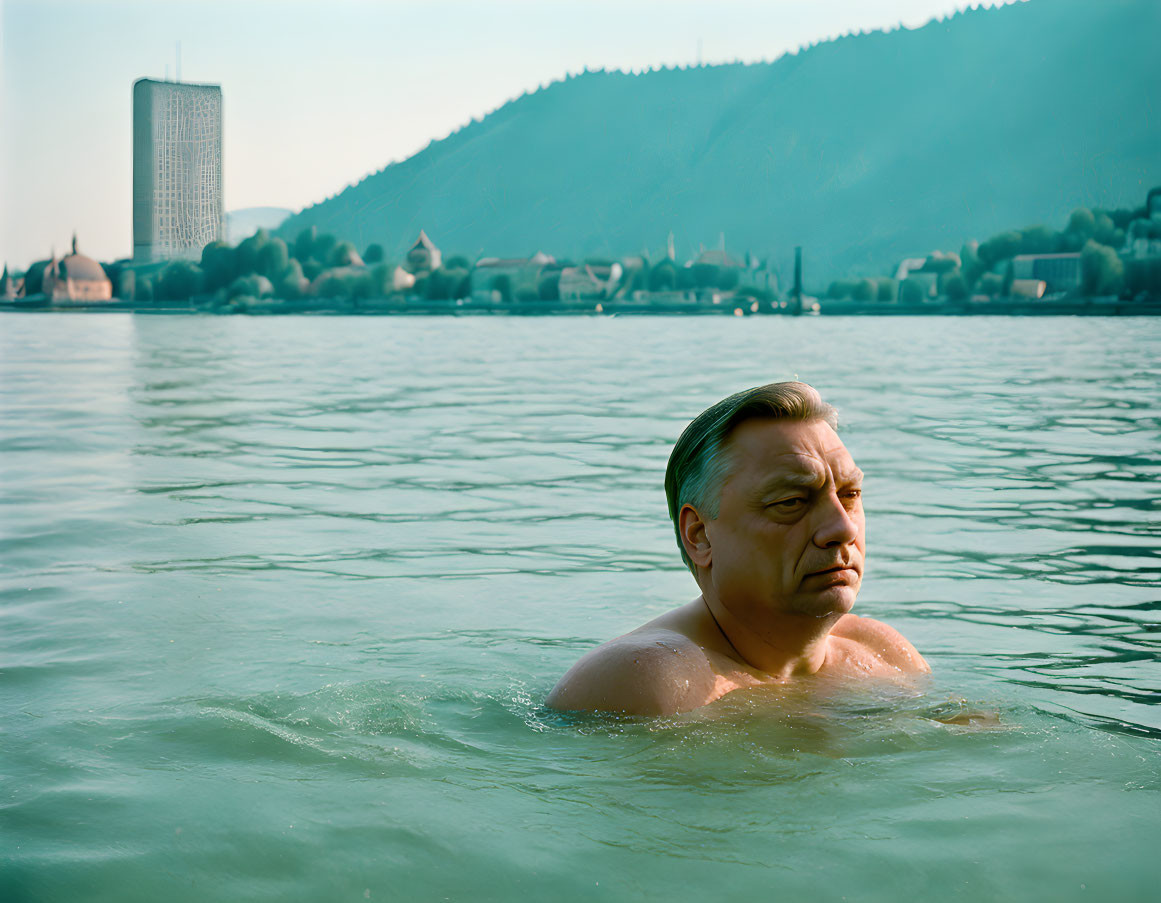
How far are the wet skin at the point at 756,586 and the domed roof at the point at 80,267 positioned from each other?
137m

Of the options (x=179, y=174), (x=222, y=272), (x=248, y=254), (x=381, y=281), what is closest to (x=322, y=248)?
(x=381, y=281)

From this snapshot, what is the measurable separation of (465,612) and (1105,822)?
3569 millimetres

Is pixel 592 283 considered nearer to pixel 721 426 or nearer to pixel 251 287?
pixel 251 287

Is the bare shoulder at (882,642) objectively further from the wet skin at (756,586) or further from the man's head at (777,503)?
the man's head at (777,503)

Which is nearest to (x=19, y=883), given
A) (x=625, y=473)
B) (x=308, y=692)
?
(x=308, y=692)

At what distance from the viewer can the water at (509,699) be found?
313 centimetres

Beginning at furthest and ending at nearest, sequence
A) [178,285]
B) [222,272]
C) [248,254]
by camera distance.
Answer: [248,254] < [222,272] < [178,285]

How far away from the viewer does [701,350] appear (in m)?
50.4

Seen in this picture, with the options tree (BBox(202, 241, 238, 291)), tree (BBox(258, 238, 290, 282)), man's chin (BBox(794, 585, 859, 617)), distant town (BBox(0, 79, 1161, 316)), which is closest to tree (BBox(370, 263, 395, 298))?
distant town (BBox(0, 79, 1161, 316))

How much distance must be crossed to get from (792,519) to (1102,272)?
144911 mm

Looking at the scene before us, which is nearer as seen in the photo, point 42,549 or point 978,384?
point 42,549

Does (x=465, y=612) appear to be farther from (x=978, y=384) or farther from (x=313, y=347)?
(x=313, y=347)

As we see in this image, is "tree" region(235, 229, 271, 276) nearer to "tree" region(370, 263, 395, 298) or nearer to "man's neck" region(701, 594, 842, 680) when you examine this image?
"tree" region(370, 263, 395, 298)

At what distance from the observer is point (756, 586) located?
376 cm
